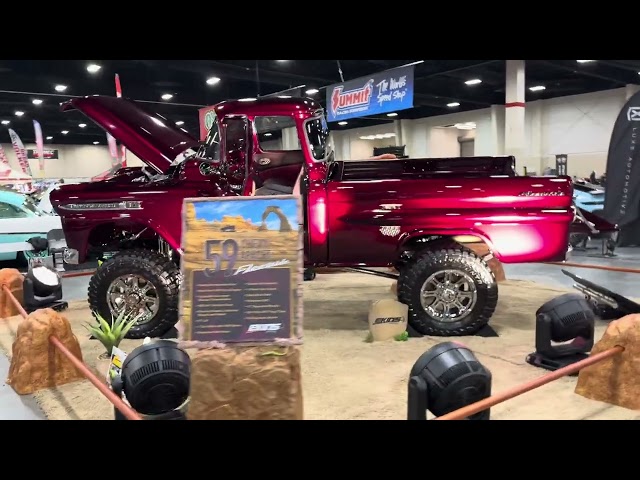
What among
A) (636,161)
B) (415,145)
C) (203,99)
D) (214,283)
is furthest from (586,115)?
(214,283)

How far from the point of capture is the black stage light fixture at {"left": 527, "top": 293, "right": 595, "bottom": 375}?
152 inches

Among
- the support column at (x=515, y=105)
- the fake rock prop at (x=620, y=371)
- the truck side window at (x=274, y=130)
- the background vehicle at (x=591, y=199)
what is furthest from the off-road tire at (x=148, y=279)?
the support column at (x=515, y=105)

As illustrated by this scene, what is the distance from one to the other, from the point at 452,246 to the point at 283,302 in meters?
2.70

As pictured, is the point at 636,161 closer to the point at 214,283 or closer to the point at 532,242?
the point at 532,242

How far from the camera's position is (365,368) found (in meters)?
4.05

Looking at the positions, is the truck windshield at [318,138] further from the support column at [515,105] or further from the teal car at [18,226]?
the support column at [515,105]

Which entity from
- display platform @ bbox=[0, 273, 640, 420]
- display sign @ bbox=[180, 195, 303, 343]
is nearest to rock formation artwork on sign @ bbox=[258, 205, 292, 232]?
display sign @ bbox=[180, 195, 303, 343]

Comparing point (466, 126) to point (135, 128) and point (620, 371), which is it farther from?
point (620, 371)

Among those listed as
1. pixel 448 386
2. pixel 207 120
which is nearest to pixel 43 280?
pixel 207 120

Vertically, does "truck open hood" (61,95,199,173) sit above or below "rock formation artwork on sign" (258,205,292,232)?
above

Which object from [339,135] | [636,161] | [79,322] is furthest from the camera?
[339,135]

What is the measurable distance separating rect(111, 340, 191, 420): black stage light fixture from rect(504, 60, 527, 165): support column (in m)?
14.3

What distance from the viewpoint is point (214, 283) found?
2463 millimetres

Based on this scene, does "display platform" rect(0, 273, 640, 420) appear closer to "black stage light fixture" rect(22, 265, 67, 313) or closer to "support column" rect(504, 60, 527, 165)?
"black stage light fixture" rect(22, 265, 67, 313)
